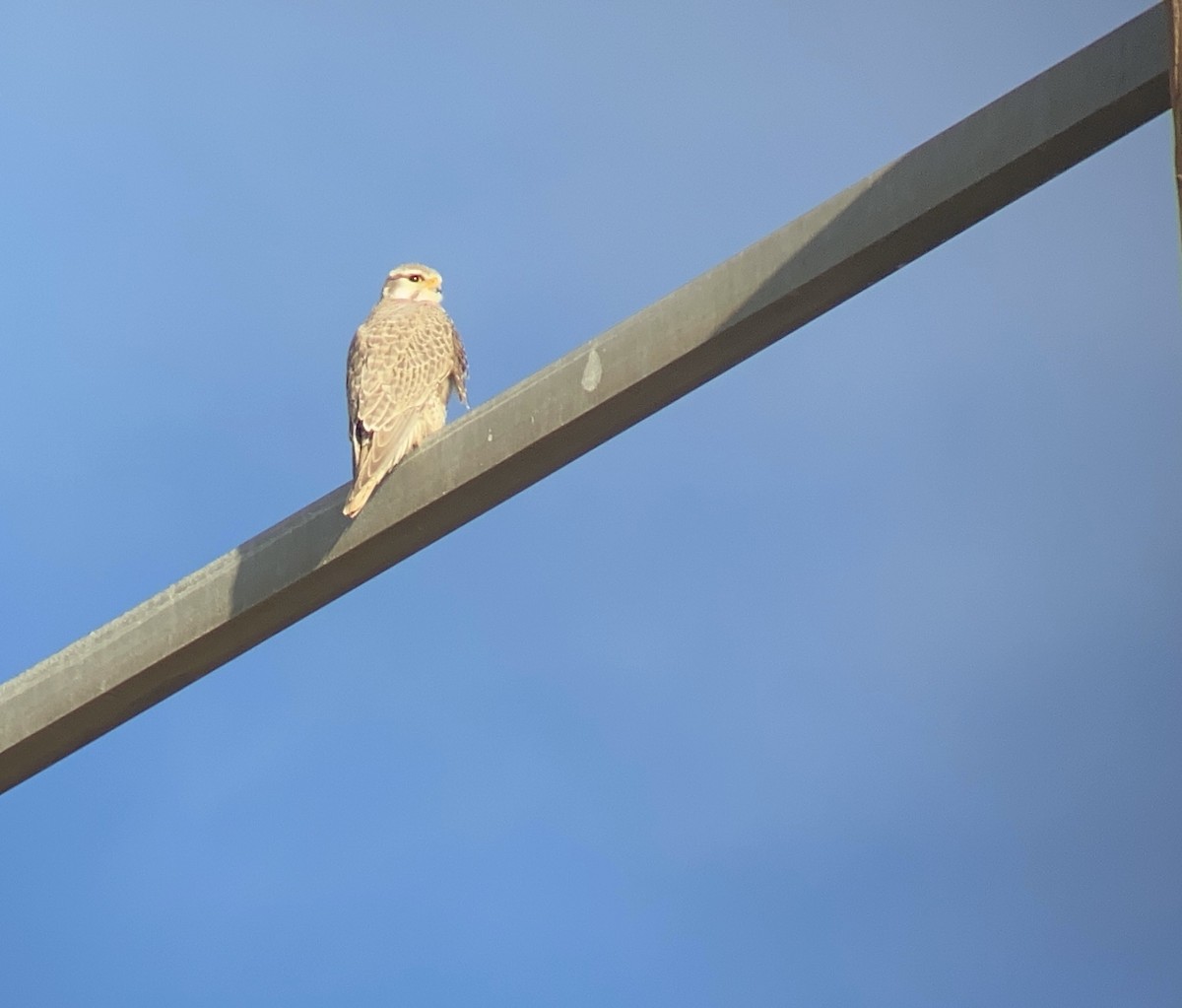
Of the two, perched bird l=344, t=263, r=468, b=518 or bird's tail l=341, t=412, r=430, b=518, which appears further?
perched bird l=344, t=263, r=468, b=518

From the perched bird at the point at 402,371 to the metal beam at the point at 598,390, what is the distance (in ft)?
4.97

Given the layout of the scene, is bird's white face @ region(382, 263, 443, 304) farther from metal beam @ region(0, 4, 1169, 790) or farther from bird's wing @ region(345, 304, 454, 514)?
metal beam @ region(0, 4, 1169, 790)

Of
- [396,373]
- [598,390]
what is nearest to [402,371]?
[396,373]

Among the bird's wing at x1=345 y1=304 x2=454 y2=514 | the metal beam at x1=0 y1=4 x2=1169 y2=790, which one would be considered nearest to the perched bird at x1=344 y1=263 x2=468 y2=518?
the bird's wing at x1=345 y1=304 x2=454 y2=514

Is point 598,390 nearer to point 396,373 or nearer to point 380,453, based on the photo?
point 380,453

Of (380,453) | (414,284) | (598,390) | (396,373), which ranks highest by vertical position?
(414,284)

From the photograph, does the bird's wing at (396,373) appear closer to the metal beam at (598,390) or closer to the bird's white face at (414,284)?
the bird's white face at (414,284)

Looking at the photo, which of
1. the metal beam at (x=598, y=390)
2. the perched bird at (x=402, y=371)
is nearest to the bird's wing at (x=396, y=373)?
the perched bird at (x=402, y=371)

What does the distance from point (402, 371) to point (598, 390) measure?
10.8ft

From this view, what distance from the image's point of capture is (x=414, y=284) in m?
7.04

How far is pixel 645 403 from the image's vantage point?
2383mm

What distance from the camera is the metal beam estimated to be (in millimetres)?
2139

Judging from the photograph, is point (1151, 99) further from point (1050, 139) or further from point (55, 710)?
point (55, 710)

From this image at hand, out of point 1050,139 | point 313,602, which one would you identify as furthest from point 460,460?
point 1050,139
